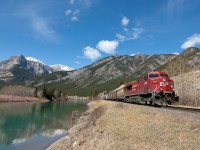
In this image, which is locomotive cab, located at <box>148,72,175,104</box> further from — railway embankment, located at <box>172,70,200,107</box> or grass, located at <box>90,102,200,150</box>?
grass, located at <box>90,102,200,150</box>

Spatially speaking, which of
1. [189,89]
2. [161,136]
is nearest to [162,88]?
[161,136]

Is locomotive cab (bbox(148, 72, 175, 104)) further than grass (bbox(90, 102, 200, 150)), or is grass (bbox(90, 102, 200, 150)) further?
locomotive cab (bbox(148, 72, 175, 104))

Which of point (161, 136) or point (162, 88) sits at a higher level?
point (162, 88)

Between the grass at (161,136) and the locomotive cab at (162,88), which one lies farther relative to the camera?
the locomotive cab at (162,88)

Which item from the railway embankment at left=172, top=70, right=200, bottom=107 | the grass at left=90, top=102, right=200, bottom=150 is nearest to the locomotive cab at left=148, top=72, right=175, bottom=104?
the railway embankment at left=172, top=70, right=200, bottom=107

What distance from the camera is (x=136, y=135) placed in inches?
657

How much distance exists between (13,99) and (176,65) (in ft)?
492

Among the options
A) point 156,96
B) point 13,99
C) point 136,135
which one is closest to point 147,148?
point 136,135

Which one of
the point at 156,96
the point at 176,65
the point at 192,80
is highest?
the point at 176,65

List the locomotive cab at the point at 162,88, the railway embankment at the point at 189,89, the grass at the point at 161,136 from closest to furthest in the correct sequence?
the grass at the point at 161,136 → the locomotive cab at the point at 162,88 → the railway embankment at the point at 189,89

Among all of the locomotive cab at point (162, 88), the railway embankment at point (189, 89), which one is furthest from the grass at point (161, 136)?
the railway embankment at point (189, 89)

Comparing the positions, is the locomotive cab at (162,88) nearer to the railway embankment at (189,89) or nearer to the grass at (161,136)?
the railway embankment at (189,89)

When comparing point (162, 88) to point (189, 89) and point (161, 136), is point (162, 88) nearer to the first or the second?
point (161, 136)

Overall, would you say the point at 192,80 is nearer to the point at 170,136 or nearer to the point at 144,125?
the point at 144,125
